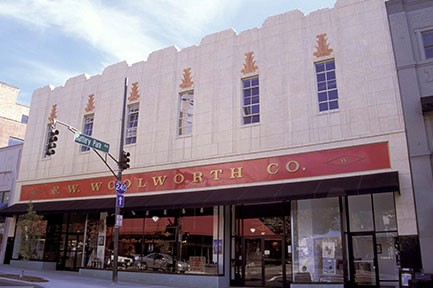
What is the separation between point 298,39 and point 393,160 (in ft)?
22.2

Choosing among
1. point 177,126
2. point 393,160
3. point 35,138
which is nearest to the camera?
point 393,160

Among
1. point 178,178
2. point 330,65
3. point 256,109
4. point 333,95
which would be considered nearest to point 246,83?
point 256,109

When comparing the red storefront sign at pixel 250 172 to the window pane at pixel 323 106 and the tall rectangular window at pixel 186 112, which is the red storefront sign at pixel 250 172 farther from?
the tall rectangular window at pixel 186 112

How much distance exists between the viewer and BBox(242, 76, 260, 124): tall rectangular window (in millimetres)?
18297

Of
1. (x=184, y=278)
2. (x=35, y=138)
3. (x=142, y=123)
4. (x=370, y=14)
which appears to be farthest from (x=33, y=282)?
(x=370, y=14)

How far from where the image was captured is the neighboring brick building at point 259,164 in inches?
589

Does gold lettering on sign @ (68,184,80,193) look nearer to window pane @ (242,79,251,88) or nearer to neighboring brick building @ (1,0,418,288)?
neighboring brick building @ (1,0,418,288)

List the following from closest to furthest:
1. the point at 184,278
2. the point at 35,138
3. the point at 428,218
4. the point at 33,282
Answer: the point at 428,218 → the point at 33,282 → the point at 184,278 → the point at 35,138

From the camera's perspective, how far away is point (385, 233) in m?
14.7

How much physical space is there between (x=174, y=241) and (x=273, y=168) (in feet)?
19.9

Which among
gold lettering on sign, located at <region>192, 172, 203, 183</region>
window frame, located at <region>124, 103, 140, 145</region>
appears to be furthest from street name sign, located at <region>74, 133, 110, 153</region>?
window frame, located at <region>124, 103, 140, 145</region>

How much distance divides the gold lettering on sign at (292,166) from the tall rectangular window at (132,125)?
919 centimetres

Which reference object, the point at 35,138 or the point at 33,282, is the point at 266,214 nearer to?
the point at 33,282

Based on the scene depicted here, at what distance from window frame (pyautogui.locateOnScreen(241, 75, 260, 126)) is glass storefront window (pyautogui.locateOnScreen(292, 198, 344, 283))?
4.29 metres
